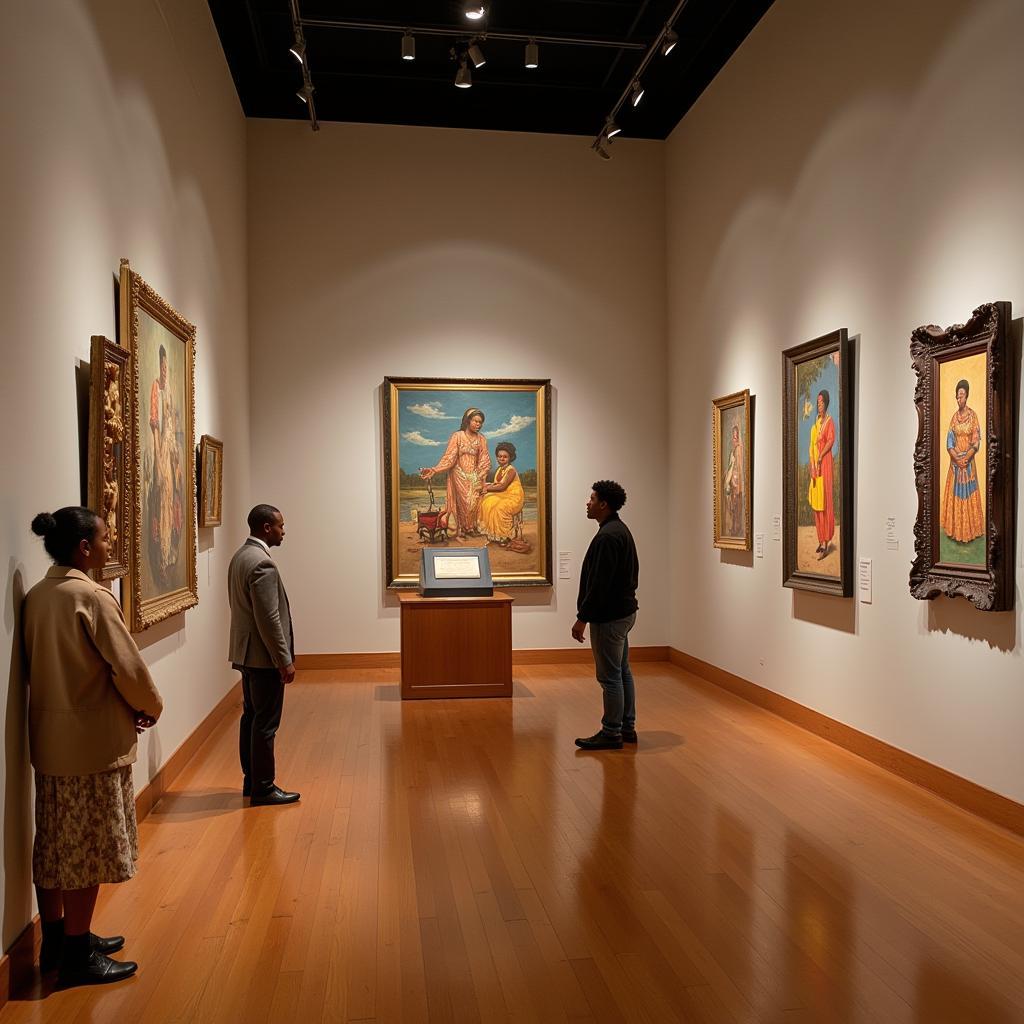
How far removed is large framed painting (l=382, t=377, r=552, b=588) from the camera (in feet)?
40.5

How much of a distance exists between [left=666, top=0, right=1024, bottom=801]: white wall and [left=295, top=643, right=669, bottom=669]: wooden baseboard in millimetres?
1317

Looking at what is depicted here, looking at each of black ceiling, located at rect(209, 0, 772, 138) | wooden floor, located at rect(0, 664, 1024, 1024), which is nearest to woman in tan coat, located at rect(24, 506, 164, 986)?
wooden floor, located at rect(0, 664, 1024, 1024)

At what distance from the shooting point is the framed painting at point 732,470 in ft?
33.5

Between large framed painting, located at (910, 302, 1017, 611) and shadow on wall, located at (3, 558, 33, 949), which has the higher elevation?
large framed painting, located at (910, 302, 1017, 611)

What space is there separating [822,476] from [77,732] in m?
6.38

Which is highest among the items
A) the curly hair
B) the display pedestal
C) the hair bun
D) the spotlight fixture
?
the spotlight fixture

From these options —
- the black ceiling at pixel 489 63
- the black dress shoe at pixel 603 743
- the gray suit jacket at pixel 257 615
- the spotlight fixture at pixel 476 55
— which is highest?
the black ceiling at pixel 489 63

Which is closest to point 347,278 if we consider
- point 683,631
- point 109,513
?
point 683,631

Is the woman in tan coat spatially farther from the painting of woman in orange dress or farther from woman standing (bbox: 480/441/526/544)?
woman standing (bbox: 480/441/526/544)

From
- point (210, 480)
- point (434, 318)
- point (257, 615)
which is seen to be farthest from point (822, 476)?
point (434, 318)

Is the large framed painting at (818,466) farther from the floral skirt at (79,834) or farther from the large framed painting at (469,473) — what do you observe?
the floral skirt at (79,834)

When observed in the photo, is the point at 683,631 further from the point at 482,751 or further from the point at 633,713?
the point at 482,751

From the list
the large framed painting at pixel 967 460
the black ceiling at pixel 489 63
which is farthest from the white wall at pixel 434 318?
the large framed painting at pixel 967 460

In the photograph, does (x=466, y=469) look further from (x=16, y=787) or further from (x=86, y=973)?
(x=86, y=973)
